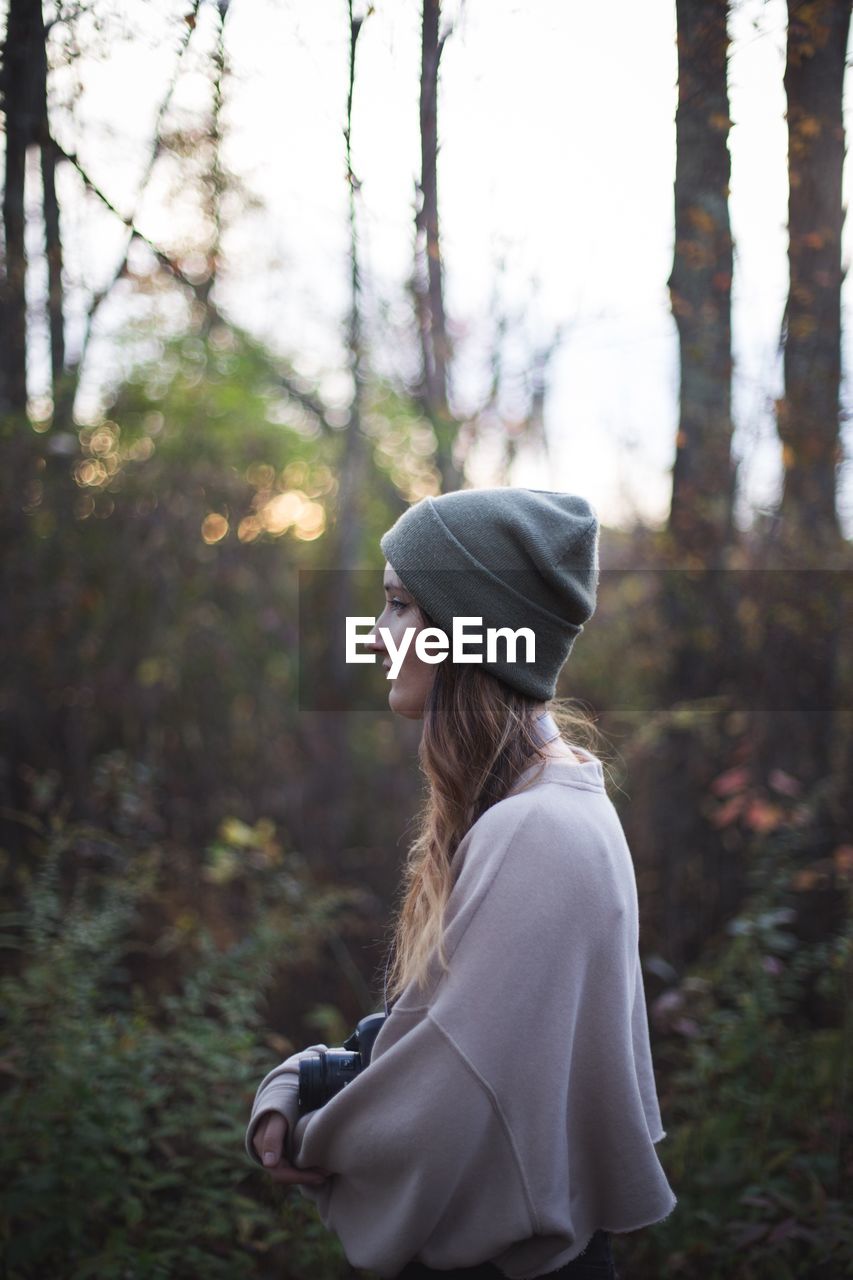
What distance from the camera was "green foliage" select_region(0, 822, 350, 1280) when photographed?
8.93ft

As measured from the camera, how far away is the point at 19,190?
4.09 meters

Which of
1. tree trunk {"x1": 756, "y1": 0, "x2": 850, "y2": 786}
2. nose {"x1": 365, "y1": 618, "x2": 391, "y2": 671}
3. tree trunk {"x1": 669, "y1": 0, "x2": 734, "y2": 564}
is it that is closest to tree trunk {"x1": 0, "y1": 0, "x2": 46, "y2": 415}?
tree trunk {"x1": 669, "y1": 0, "x2": 734, "y2": 564}

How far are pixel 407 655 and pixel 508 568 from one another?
0.24 meters

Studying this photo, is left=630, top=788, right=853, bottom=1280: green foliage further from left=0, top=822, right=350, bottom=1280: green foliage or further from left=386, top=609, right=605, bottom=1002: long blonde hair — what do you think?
left=386, top=609, right=605, bottom=1002: long blonde hair

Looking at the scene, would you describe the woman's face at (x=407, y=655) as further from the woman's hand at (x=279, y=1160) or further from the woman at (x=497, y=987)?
the woman's hand at (x=279, y=1160)

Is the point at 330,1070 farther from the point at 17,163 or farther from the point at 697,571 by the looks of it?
the point at 17,163

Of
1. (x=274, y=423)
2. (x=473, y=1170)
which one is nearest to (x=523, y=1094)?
(x=473, y=1170)

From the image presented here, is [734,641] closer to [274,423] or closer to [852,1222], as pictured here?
[852,1222]

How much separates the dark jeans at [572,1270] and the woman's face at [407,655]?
0.88m

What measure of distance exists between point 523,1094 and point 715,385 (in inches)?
136

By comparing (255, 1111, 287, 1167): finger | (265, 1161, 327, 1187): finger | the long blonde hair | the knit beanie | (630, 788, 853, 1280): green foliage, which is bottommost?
(630, 788, 853, 1280): green foliage

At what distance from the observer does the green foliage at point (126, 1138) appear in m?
2.72


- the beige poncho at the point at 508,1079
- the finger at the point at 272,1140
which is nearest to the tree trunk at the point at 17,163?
the beige poncho at the point at 508,1079

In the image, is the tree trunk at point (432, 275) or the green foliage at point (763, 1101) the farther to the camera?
the tree trunk at point (432, 275)
